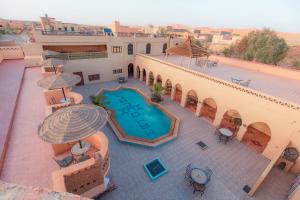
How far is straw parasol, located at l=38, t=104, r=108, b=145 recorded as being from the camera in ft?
16.2

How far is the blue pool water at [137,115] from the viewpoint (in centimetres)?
1275

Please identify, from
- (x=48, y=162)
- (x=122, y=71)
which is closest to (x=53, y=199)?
(x=48, y=162)

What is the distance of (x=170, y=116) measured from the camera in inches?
586

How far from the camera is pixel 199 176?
822 centimetres

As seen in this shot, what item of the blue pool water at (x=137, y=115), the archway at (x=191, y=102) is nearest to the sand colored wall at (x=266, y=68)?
the archway at (x=191, y=102)

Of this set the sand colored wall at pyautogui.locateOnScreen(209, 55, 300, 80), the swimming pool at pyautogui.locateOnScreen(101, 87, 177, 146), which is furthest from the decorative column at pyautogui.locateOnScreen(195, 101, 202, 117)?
the sand colored wall at pyautogui.locateOnScreen(209, 55, 300, 80)

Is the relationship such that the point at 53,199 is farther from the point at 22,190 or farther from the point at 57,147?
the point at 57,147

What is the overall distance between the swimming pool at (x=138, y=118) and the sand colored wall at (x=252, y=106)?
157 inches

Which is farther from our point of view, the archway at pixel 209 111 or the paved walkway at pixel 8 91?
the archway at pixel 209 111

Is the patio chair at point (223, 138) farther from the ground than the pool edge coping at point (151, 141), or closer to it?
farther from the ground

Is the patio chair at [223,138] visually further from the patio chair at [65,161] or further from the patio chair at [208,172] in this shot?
the patio chair at [65,161]

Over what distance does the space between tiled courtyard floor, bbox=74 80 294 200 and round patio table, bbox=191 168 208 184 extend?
756 millimetres

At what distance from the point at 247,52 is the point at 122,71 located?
23631 millimetres

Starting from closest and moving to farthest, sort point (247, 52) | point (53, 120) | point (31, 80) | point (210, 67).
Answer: point (53, 120)
point (31, 80)
point (210, 67)
point (247, 52)
